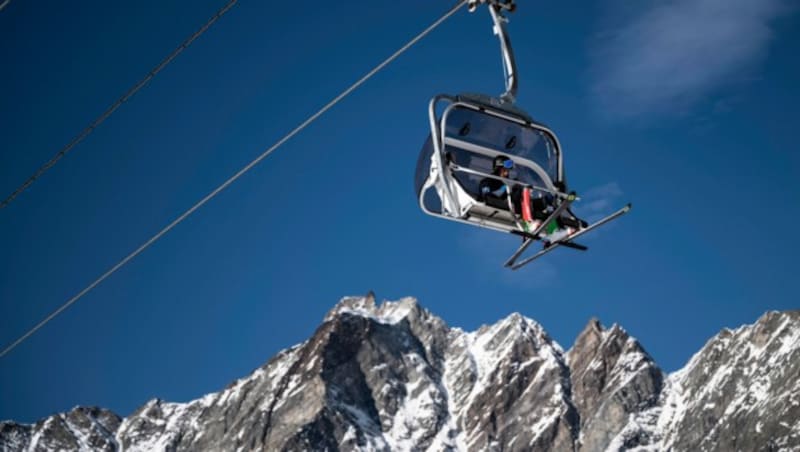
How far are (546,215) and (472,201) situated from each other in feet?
4.70

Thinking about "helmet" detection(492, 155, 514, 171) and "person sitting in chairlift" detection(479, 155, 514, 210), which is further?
"helmet" detection(492, 155, 514, 171)

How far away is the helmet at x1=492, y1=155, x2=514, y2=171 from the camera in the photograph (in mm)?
19047

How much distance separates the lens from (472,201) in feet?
59.7

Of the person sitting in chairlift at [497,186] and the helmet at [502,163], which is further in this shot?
the helmet at [502,163]

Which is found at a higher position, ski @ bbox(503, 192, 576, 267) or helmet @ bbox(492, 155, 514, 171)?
helmet @ bbox(492, 155, 514, 171)

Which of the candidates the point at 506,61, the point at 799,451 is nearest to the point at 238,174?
the point at 506,61

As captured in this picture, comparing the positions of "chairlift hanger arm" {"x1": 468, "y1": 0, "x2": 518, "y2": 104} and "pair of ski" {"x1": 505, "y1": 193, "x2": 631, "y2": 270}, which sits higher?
"chairlift hanger arm" {"x1": 468, "y1": 0, "x2": 518, "y2": 104}

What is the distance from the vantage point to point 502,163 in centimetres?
1914

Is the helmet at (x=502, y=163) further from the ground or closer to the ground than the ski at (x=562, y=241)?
further from the ground

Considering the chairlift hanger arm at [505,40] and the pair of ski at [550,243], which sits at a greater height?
the chairlift hanger arm at [505,40]

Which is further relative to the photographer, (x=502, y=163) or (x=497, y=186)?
(x=502, y=163)

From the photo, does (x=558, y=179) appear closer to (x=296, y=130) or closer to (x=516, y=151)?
(x=516, y=151)

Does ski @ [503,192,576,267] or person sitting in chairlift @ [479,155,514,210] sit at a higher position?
person sitting in chairlift @ [479,155,514,210]

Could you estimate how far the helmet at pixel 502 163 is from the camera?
62.5 feet
